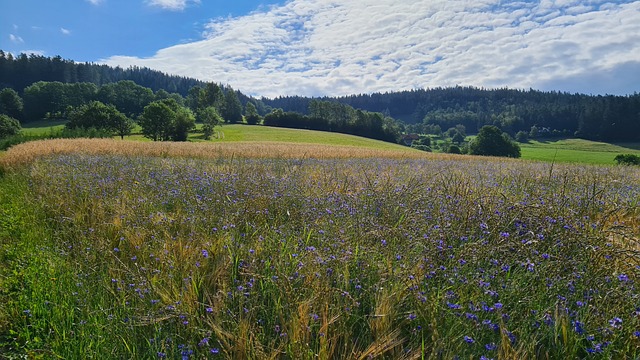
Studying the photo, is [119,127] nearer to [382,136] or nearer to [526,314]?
[382,136]

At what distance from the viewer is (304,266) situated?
2.69 meters

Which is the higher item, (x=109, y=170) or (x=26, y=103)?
(x=26, y=103)

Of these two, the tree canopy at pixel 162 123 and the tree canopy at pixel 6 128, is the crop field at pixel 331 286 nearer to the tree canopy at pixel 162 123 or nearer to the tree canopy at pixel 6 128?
the tree canopy at pixel 162 123

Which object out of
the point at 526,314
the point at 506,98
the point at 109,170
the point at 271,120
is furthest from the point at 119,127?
the point at 506,98

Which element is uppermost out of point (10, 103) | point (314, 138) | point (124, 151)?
point (10, 103)

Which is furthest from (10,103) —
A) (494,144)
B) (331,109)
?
(494,144)

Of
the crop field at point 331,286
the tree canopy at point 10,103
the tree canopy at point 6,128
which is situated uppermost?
the tree canopy at point 10,103

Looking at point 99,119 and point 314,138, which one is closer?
point 99,119

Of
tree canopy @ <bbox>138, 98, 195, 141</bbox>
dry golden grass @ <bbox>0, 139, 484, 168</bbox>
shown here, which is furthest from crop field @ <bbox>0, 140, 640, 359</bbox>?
tree canopy @ <bbox>138, 98, 195, 141</bbox>

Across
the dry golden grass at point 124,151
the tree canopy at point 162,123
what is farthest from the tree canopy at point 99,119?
the dry golden grass at point 124,151

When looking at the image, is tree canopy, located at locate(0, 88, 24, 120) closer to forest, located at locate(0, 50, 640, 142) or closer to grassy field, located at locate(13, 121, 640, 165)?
forest, located at locate(0, 50, 640, 142)

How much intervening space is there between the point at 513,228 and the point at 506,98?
19865cm

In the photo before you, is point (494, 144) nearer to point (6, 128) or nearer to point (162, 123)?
point (162, 123)

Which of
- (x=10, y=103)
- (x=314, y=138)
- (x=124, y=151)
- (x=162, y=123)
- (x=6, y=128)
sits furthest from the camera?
(x=10, y=103)
